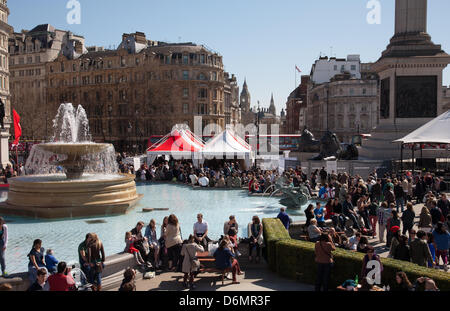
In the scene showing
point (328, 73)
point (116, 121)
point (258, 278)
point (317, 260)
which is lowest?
point (258, 278)

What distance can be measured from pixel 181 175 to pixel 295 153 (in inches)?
464

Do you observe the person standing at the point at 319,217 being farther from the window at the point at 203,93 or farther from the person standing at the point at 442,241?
the window at the point at 203,93

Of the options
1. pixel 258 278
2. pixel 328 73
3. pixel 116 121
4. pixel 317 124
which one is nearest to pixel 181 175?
pixel 258 278

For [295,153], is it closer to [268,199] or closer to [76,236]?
[268,199]

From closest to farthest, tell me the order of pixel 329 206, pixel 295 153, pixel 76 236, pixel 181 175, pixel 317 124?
1. pixel 76 236
2. pixel 329 206
3. pixel 181 175
4. pixel 295 153
5. pixel 317 124

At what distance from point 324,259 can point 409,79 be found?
24037mm

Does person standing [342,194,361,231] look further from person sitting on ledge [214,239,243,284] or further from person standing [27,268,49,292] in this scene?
person standing [27,268,49,292]

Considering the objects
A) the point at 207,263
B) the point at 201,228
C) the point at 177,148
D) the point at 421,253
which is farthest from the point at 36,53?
the point at 421,253

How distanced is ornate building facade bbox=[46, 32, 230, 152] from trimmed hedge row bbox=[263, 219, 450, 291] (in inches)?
2194

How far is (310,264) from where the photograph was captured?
958cm

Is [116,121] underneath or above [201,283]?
above

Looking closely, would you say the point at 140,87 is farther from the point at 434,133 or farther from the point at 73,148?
the point at 434,133
